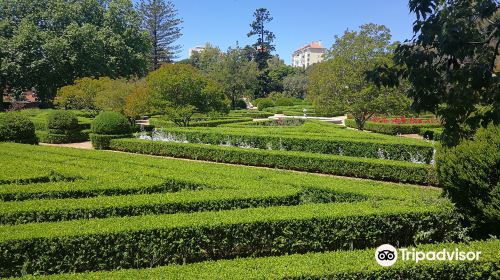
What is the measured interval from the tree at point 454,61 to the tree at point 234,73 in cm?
3713

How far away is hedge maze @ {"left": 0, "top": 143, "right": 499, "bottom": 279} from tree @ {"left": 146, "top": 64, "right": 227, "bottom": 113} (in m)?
12.6

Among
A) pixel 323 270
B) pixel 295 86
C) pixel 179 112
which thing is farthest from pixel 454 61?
pixel 295 86

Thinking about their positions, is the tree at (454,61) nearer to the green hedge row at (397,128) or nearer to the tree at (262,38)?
the green hedge row at (397,128)

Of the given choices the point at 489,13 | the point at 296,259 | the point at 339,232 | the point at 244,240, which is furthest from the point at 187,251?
the point at 489,13

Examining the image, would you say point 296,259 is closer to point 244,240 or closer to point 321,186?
point 244,240

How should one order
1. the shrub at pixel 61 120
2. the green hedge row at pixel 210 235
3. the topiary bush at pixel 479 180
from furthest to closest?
1. the shrub at pixel 61 120
2. the topiary bush at pixel 479 180
3. the green hedge row at pixel 210 235

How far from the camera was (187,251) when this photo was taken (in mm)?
5156

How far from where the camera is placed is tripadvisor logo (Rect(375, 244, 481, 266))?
4.38 meters

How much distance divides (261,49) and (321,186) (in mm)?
61004

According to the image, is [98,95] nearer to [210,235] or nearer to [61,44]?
[61,44]

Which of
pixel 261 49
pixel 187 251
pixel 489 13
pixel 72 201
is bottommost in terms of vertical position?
pixel 187 251

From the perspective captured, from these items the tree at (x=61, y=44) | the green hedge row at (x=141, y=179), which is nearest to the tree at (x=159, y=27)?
the tree at (x=61, y=44)

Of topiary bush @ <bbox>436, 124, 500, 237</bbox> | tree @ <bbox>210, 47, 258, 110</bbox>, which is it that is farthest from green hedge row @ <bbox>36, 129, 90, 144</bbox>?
tree @ <bbox>210, 47, 258, 110</bbox>

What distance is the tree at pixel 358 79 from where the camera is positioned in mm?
18047
